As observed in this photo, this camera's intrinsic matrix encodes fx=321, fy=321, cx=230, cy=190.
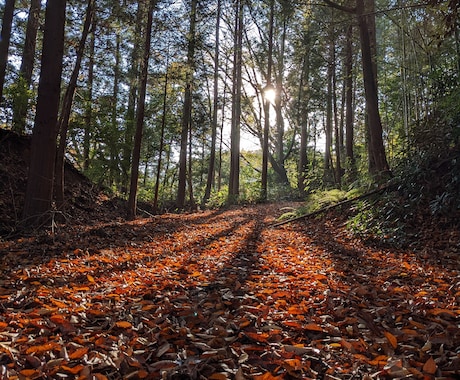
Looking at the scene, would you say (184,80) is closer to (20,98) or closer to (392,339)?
(20,98)

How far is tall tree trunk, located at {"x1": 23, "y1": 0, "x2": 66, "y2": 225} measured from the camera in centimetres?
565

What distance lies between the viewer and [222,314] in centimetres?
250

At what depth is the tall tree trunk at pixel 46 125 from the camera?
18.5 ft

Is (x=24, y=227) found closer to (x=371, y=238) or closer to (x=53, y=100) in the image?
(x=53, y=100)

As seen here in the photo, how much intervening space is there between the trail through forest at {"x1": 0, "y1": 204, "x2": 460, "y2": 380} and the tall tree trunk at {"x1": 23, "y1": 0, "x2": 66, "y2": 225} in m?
1.14

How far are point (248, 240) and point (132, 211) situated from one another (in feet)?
15.8

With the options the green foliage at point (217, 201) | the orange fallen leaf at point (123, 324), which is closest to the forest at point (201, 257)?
the orange fallen leaf at point (123, 324)

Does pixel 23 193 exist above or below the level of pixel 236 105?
below

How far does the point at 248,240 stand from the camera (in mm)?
6219

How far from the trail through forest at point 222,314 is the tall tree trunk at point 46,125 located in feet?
3.75

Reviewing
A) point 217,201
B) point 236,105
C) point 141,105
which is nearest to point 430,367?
point 141,105

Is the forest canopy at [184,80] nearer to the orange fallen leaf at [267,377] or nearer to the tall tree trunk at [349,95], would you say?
the tall tree trunk at [349,95]

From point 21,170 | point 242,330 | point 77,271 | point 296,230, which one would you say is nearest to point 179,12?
point 21,170

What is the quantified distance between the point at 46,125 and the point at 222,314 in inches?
197
